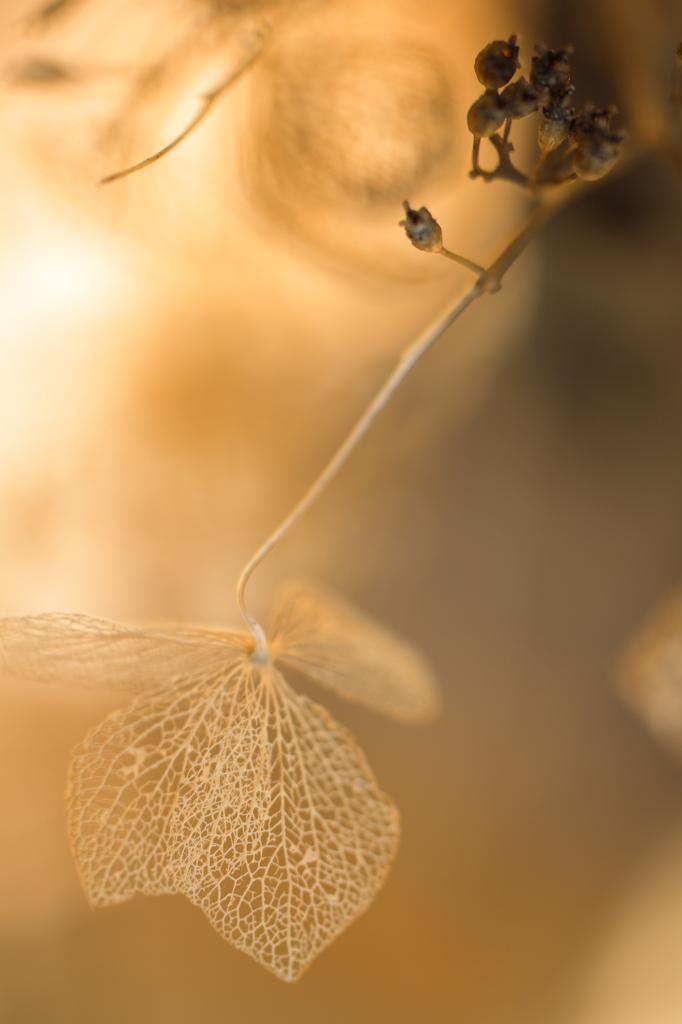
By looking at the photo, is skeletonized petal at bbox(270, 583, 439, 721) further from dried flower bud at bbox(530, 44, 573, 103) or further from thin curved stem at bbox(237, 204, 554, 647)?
dried flower bud at bbox(530, 44, 573, 103)

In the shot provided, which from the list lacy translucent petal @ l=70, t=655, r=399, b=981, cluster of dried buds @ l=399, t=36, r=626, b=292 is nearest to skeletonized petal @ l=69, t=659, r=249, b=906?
lacy translucent petal @ l=70, t=655, r=399, b=981

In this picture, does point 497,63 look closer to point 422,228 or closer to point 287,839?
point 422,228

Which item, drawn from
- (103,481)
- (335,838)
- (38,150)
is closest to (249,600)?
(103,481)

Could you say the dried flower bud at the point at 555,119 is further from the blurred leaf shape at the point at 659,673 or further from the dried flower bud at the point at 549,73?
the blurred leaf shape at the point at 659,673

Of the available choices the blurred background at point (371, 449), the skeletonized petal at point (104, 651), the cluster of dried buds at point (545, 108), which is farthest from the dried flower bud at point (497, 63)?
the skeletonized petal at point (104, 651)

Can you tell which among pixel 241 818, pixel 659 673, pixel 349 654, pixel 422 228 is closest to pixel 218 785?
pixel 241 818

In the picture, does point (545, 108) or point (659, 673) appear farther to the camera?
point (659, 673)
